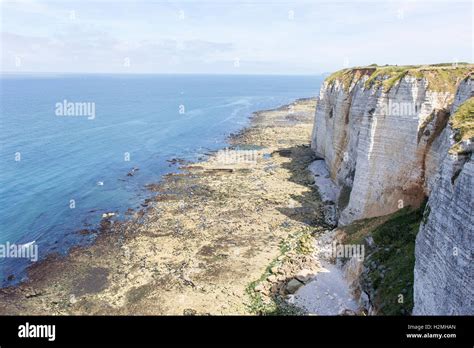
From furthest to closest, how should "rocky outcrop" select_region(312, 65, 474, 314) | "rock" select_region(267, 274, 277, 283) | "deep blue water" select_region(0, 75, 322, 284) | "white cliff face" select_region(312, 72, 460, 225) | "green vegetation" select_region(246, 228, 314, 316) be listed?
"deep blue water" select_region(0, 75, 322, 284) < "white cliff face" select_region(312, 72, 460, 225) < "rock" select_region(267, 274, 277, 283) < "green vegetation" select_region(246, 228, 314, 316) < "rocky outcrop" select_region(312, 65, 474, 314)

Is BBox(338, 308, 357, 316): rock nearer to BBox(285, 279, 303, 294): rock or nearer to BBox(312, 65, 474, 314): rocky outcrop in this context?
BBox(285, 279, 303, 294): rock

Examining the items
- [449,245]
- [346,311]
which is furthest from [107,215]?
[449,245]

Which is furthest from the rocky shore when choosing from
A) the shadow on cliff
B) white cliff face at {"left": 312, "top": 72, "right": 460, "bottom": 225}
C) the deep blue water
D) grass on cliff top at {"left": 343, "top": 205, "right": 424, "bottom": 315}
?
white cliff face at {"left": 312, "top": 72, "right": 460, "bottom": 225}

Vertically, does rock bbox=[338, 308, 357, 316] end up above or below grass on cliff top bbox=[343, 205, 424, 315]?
below

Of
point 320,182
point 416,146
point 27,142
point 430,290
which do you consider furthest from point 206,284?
point 27,142
